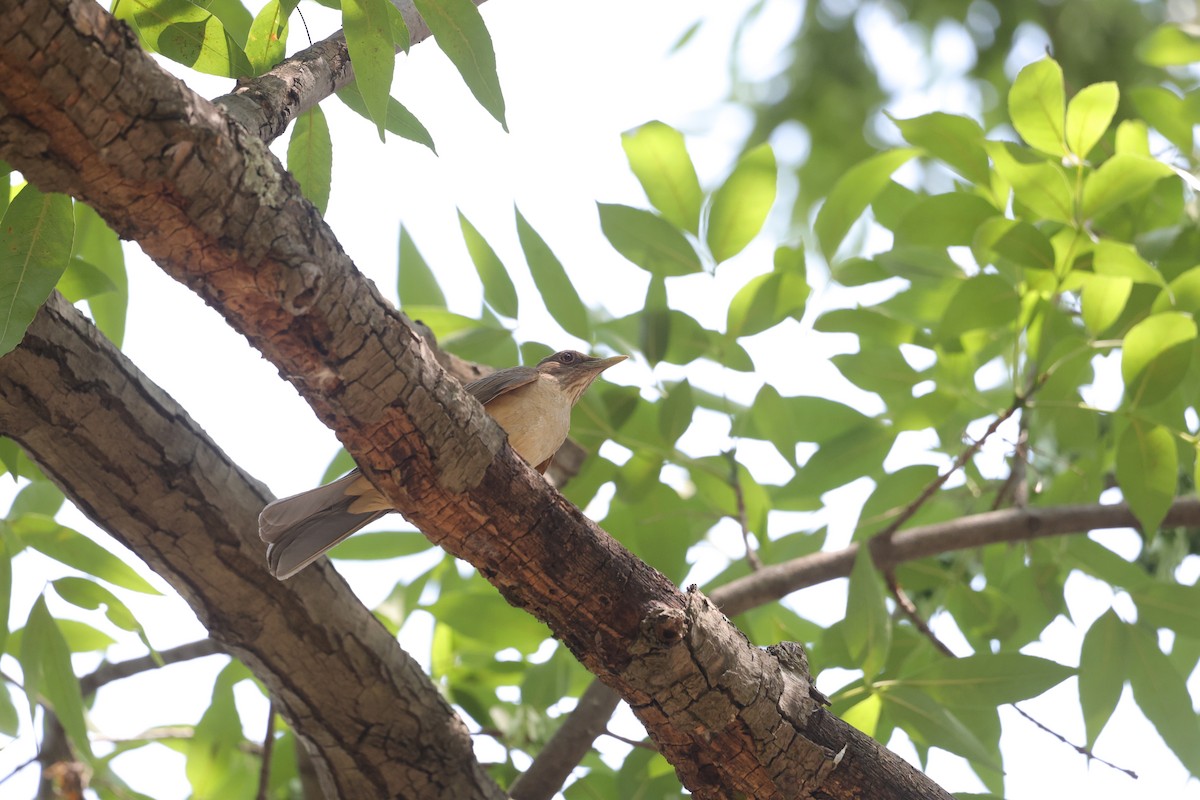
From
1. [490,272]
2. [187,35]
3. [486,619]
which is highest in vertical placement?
[490,272]

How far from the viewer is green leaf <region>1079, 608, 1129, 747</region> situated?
3328 millimetres

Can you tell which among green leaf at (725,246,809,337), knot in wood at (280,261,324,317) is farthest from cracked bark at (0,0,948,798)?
green leaf at (725,246,809,337)

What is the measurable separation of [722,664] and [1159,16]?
23.7 feet

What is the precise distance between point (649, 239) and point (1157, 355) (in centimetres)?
169

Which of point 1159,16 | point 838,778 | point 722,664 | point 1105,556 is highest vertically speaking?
point 1159,16

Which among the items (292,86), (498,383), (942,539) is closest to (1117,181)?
(942,539)

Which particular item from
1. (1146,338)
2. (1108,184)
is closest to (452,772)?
(1146,338)

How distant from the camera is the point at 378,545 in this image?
3805 millimetres

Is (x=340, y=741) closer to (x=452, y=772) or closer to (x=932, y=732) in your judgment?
(x=452, y=772)

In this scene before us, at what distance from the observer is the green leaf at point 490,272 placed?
3791 mm

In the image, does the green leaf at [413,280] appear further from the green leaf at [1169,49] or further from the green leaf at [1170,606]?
the green leaf at [1169,49]

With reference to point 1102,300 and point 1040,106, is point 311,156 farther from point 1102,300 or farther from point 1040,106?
point 1102,300

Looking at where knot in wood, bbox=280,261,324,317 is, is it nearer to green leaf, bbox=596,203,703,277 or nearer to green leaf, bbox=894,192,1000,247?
green leaf, bbox=596,203,703,277

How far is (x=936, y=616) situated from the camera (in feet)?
14.0
